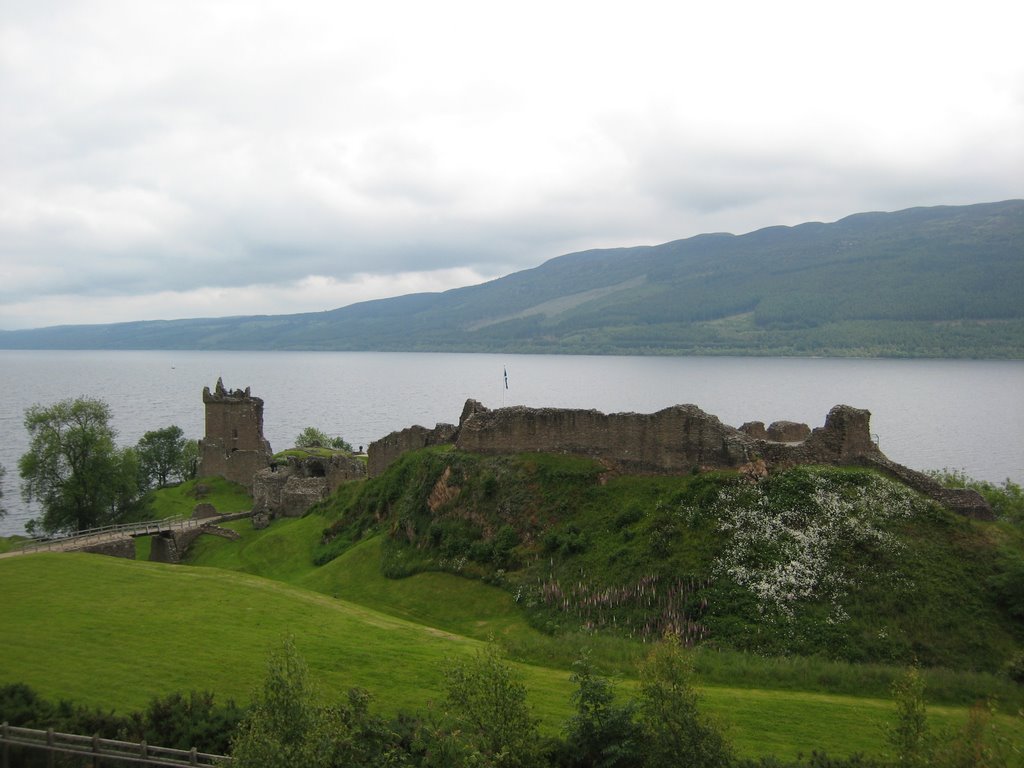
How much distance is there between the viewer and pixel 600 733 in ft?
51.6

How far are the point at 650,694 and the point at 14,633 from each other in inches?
736

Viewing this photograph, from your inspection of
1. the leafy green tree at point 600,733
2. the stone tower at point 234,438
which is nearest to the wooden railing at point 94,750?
the leafy green tree at point 600,733

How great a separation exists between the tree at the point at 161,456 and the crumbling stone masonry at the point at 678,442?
220 ft

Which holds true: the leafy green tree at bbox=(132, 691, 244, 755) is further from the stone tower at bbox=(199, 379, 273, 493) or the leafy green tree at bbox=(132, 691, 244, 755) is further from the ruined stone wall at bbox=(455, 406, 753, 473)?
the stone tower at bbox=(199, 379, 273, 493)

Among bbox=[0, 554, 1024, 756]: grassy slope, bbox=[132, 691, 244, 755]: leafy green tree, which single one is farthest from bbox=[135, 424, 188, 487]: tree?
bbox=[132, 691, 244, 755]: leafy green tree

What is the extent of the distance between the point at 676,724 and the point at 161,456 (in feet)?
292

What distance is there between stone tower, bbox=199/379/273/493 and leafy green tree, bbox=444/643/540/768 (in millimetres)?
58358

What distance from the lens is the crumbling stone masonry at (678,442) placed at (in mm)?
28656

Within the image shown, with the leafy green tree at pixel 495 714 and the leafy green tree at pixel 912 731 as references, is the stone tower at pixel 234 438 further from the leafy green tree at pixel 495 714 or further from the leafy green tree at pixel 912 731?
the leafy green tree at pixel 912 731

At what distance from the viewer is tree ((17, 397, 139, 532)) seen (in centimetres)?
6153

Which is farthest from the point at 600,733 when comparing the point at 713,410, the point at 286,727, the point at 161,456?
the point at 713,410

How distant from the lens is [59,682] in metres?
18.3

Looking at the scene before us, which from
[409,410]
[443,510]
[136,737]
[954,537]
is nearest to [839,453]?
[954,537]

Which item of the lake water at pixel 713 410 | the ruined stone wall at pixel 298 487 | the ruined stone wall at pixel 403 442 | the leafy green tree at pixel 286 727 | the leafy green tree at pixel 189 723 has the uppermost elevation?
the ruined stone wall at pixel 403 442
